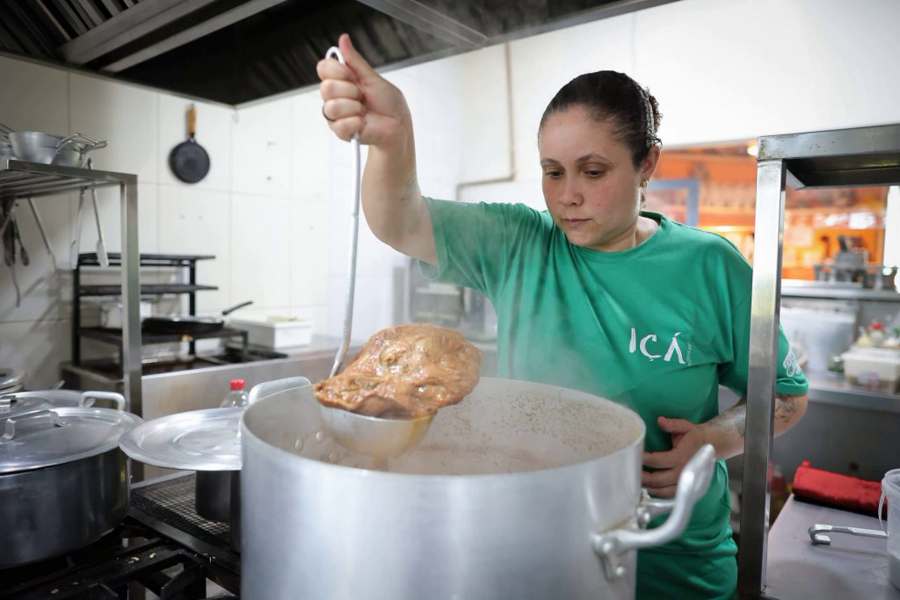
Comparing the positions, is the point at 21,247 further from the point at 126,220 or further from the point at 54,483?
the point at 54,483

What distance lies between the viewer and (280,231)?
3324 millimetres

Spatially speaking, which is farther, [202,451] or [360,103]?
[202,451]

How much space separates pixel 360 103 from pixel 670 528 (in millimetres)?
614

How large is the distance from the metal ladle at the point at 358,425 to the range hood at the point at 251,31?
0.54m

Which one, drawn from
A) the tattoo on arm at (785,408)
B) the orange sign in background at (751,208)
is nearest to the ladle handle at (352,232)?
the tattoo on arm at (785,408)

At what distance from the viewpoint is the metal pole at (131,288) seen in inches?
63.3

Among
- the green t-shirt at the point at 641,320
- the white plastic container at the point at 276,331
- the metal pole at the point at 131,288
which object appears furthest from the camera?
the white plastic container at the point at 276,331

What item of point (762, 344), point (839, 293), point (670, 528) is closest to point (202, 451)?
point (670, 528)

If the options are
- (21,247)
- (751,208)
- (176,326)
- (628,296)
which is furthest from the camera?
(751,208)

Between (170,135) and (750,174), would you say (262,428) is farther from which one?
(750,174)

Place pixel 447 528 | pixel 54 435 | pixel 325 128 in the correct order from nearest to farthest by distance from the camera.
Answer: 1. pixel 447 528
2. pixel 54 435
3. pixel 325 128

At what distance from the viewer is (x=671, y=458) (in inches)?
39.5

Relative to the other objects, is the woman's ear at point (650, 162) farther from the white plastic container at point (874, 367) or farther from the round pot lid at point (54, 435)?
the white plastic container at point (874, 367)

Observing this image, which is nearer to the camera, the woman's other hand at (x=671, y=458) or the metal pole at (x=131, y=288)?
the woman's other hand at (x=671, y=458)
